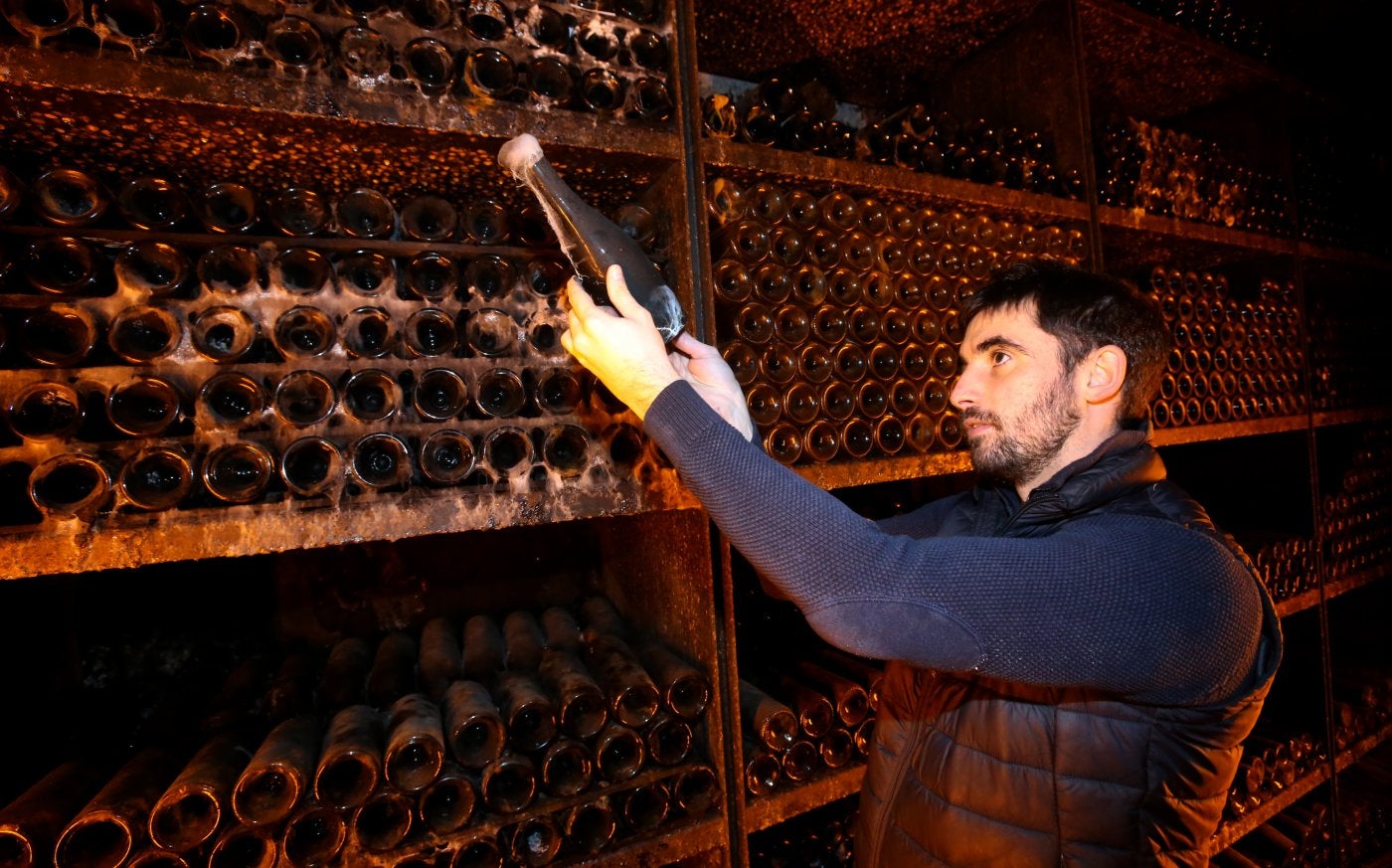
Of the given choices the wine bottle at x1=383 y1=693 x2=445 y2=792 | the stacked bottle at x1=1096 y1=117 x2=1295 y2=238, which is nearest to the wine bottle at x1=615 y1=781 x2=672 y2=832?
the wine bottle at x1=383 y1=693 x2=445 y2=792

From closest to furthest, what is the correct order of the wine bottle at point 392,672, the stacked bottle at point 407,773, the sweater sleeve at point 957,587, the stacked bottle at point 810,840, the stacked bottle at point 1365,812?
the sweater sleeve at point 957,587 → the stacked bottle at point 407,773 → the wine bottle at point 392,672 → the stacked bottle at point 810,840 → the stacked bottle at point 1365,812

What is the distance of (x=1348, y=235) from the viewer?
3.23 meters

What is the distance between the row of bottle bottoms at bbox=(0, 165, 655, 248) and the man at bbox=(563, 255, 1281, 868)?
19.7 inches

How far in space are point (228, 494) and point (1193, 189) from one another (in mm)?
3695

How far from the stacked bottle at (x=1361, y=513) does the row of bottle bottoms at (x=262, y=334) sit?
408 cm

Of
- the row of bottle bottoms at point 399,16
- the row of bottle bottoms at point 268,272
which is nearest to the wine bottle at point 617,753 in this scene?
the row of bottle bottoms at point 268,272

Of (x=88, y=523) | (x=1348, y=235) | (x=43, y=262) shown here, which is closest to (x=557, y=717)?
(x=88, y=523)

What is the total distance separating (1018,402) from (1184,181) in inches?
88.6

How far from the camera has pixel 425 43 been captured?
1.20m

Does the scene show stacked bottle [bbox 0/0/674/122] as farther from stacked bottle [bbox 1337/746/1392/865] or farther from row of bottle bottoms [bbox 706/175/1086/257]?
stacked bottle [bbox 1337/746/1392/865]

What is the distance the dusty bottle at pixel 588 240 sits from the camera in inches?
41.6

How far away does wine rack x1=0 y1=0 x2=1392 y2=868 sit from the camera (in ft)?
3.51

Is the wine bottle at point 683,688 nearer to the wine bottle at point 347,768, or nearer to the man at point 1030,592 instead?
the man at point 1030,592

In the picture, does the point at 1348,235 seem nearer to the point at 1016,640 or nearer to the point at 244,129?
the point at 1016,640
